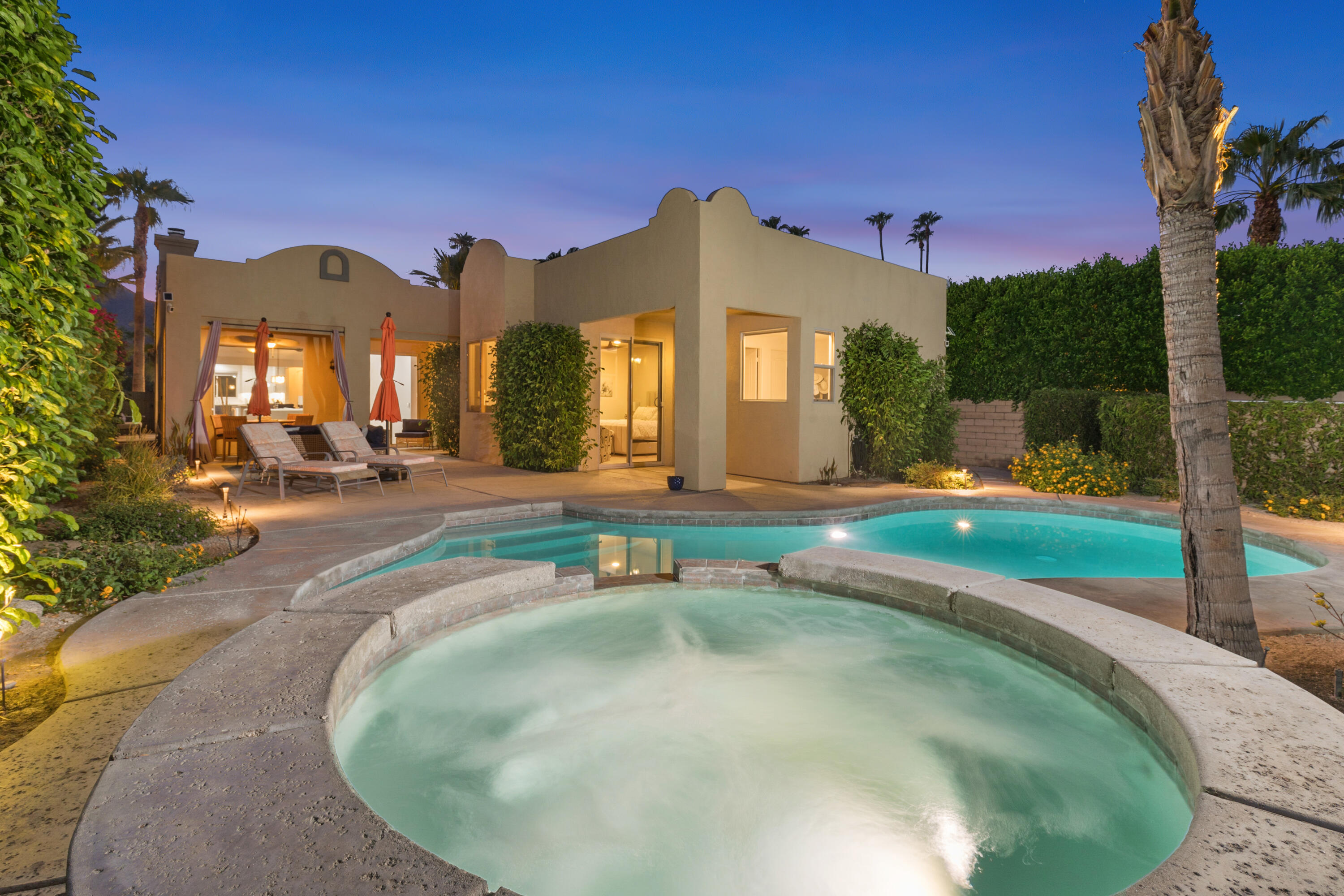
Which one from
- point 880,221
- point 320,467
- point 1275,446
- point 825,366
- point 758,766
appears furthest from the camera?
point 880,221

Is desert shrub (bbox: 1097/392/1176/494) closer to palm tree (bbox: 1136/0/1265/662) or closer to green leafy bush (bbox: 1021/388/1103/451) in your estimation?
green leafy bush (bbox: 1021/388/1103/451)

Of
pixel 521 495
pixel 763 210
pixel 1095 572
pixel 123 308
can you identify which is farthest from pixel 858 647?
pixel 123 308

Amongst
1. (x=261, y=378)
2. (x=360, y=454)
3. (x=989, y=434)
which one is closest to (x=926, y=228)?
(x=989, y=434)

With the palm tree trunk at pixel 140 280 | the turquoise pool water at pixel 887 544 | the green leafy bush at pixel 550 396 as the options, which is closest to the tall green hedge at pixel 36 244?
the turquoise pool water at pixel 887 544

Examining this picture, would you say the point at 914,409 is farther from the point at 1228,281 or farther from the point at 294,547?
the point at 294,547

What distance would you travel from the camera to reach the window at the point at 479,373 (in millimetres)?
13492

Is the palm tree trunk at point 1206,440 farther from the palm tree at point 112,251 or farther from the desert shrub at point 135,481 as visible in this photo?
the palm tree at point 112,251

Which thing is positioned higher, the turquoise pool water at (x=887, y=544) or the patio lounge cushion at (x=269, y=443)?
the patio lounge cushion at (x=269, y=443)

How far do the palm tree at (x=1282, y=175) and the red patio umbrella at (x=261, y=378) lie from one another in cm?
1806

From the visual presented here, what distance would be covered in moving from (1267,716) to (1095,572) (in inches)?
166

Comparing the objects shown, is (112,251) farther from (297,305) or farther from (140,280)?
(297,305)

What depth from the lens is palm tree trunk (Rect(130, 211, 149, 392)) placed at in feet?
74.4

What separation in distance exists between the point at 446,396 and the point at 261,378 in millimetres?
3689

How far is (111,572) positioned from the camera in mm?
4152
